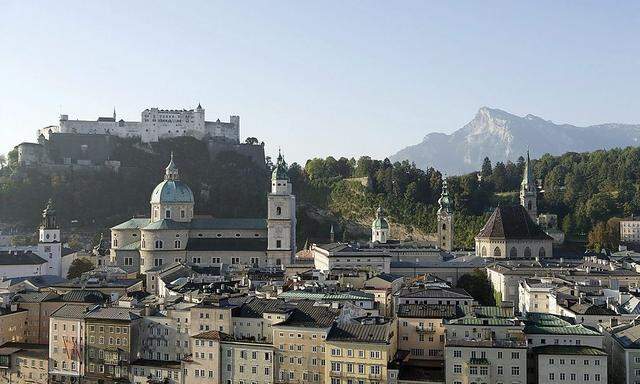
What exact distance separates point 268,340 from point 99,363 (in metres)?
11.8

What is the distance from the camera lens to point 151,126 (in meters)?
135

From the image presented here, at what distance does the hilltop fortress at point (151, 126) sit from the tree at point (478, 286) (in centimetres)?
7349

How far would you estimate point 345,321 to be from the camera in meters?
44.7

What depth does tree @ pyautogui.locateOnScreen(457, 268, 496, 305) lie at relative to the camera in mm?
69750

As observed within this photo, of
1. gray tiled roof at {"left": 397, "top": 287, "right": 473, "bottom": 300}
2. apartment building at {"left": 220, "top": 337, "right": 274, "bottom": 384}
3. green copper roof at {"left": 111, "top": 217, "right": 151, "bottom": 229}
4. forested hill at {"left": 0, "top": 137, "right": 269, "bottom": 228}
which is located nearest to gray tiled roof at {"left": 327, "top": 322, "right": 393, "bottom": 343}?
apartment building at {"left": 220, "top": 337, "right": 274, "bottom": 384}

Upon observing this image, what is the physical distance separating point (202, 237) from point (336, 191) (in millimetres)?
45001

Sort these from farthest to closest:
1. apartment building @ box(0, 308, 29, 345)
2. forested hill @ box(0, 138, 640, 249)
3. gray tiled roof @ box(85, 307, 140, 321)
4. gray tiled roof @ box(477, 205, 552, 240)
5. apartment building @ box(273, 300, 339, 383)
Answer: forested hill @ box(0, 138, 640, 249) → gray tiled roof @ box(477, 205, 552, 240) → apartment building @ box(0, 308, 29, 345) → gray tiled roof @ box(85, 307, 140, 321) → apartment building @ box(273, 300, 339, 383)

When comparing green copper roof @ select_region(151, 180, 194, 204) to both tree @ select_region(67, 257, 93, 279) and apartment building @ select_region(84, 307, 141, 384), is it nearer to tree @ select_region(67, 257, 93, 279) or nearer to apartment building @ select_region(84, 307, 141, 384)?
tree @ select_region(67, 257, 93, 279)

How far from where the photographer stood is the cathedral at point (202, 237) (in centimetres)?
8338

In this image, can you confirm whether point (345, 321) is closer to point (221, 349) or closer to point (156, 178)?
point (221, 349)

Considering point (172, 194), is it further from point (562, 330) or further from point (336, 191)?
Answer: point (562, 330)

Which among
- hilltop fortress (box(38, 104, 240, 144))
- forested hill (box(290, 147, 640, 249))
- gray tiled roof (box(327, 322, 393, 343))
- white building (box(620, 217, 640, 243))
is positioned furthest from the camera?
hilltop fortress (box(38, 104, 240, 144))

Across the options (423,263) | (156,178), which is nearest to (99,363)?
(423,263)

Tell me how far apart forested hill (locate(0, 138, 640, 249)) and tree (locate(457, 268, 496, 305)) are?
32064mm
